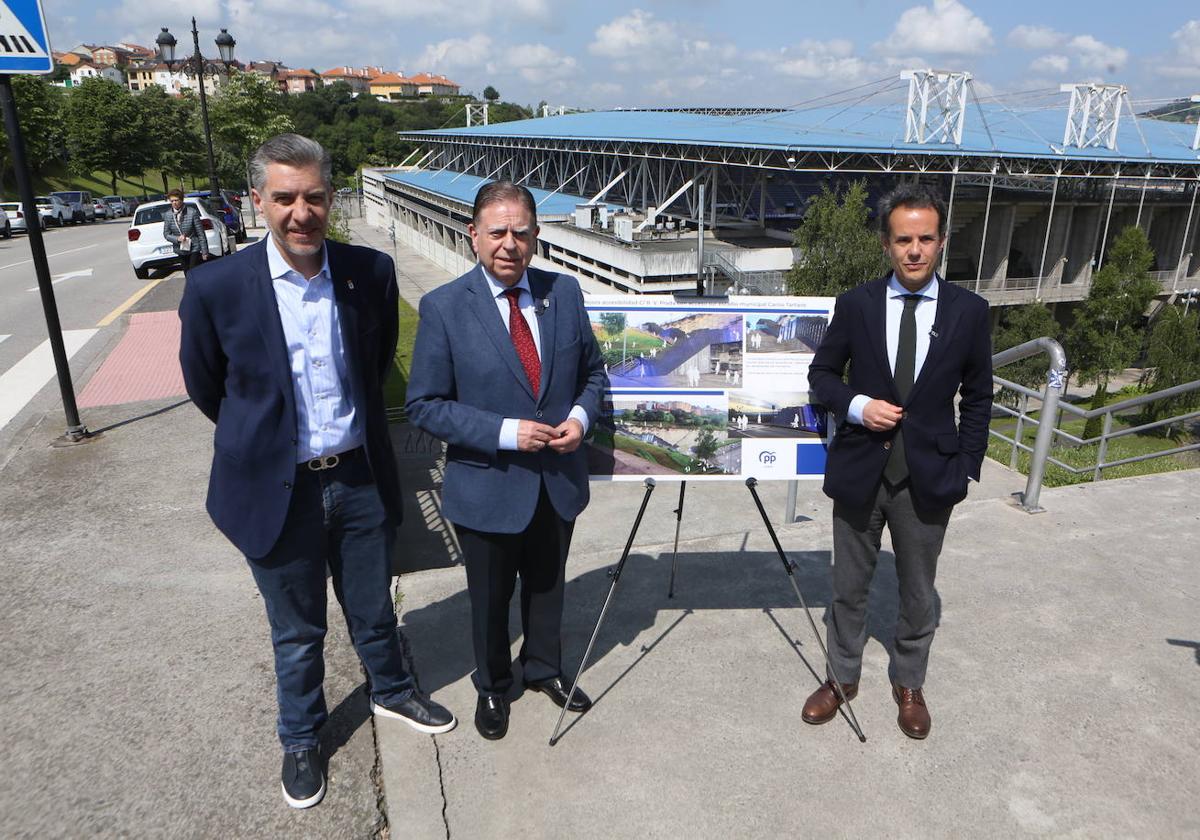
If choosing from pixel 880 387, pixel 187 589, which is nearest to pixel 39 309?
pixel 187 589

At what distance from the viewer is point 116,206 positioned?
4341 centimetres

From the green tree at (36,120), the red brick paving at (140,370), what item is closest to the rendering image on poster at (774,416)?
the red brick paving at (140,370)

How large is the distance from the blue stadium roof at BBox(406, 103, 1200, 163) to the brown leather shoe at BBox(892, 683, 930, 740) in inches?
1372

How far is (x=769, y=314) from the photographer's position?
3.50 m

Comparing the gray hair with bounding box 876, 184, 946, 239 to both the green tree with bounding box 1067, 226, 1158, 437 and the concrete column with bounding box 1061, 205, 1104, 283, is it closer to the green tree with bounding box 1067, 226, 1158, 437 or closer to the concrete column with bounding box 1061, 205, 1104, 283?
the green tree with bounding box 1067, 226, 1158, 437

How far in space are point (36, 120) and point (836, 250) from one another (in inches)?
1862

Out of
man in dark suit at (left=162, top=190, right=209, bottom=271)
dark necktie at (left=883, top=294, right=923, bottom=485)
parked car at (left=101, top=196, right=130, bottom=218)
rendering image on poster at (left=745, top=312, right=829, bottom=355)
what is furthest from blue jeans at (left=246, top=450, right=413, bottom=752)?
parked car at (left=101, top=196, right=130, bottom=218)

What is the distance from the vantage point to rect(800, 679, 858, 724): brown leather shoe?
3234mm

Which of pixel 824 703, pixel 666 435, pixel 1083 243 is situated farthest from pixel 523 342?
pixel 1083 243

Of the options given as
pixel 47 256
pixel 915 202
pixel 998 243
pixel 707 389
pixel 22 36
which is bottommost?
pixel 998 243

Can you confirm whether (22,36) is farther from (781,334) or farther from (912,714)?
(912,714)

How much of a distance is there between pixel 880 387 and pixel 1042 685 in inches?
65.5

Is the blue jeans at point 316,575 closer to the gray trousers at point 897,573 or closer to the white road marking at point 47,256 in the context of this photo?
the gray trousers at point 897,573

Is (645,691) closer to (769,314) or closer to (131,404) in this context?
(769,314)
